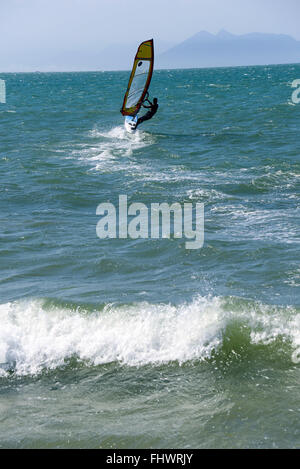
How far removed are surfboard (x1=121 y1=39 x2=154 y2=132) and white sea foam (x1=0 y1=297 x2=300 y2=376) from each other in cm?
1462

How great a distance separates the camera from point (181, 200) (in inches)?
594

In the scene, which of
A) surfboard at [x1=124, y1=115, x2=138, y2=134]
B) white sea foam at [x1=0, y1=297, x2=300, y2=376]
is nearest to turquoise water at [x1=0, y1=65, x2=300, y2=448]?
white sea foam at [x1=0, y1=297, x2=300, y2=376]

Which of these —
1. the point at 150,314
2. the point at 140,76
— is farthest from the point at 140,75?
the point at 150,314

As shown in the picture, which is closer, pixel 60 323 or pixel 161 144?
pixel 60 323

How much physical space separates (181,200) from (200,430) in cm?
968

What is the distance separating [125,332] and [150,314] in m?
0.54

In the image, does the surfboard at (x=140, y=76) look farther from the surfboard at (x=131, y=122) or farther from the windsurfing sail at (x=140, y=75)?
the surfboard at (x=131, y=122)

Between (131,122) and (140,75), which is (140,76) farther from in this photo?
(131,122)

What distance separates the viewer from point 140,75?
2206 cm

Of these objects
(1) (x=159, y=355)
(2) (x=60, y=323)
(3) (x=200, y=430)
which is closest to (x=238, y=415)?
(3) (x=200, y=430)

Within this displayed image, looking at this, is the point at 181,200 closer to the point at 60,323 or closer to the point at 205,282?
the point at 205,282
